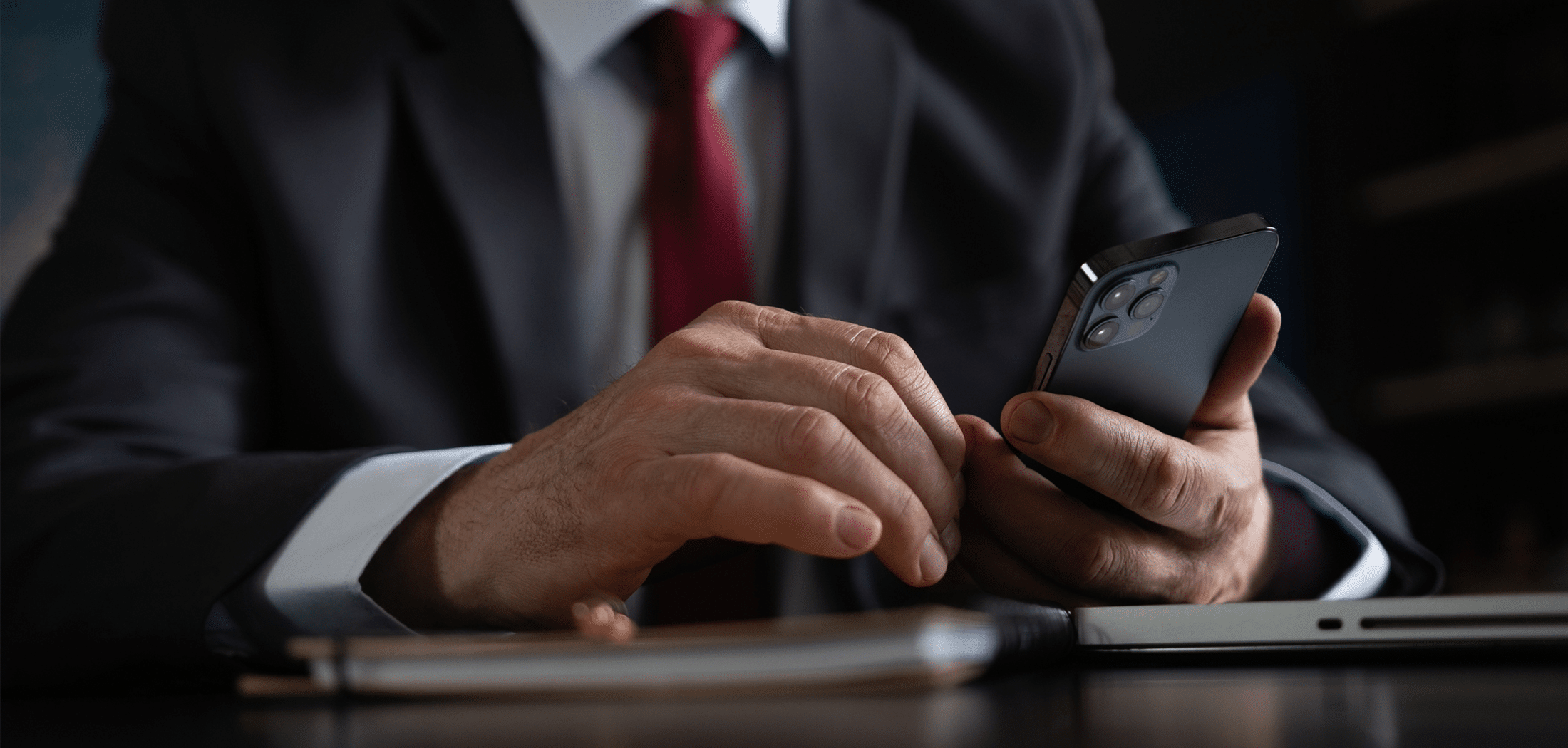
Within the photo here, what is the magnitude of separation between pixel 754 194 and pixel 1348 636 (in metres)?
0.61

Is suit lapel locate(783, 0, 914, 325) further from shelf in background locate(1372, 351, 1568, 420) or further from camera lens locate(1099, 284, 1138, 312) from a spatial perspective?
shelf in background locate(1372, 351, 1568, 420)

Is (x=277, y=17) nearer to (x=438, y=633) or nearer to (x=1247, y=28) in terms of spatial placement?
(x=438, y=633)

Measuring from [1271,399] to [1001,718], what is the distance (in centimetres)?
65

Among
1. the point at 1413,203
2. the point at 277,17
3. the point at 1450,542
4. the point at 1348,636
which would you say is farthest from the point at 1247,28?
the point at 1348,636

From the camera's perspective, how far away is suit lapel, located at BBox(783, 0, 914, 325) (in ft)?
2.47

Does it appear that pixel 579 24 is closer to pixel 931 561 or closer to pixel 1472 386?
pixel 931 561

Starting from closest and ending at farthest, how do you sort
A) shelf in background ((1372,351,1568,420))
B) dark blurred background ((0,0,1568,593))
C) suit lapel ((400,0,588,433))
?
suit lapel ((400,0,588,433)) < shelf in background ((1372,351,1568,420)) < dark blurred background ((0,0,1568,593))

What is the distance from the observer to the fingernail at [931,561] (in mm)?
336

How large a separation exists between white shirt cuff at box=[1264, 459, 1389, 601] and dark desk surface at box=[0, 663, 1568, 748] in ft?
1.13

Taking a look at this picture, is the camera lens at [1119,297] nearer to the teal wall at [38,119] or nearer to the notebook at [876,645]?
the notebook at [876,645]

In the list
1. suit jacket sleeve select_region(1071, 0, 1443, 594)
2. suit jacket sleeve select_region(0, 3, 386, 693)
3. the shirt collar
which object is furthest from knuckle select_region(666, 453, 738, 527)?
the shirt collar

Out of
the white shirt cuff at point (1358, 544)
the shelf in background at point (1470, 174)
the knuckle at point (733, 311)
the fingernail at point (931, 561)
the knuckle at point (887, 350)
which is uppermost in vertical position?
the knuckle at point (733, 311)

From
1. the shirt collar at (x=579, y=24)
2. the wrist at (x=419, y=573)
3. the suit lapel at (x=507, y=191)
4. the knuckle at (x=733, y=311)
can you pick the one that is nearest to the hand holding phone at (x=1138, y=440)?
the knuckle at (x=733, y=311)

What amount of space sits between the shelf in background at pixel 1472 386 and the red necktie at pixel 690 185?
4.37 feet
